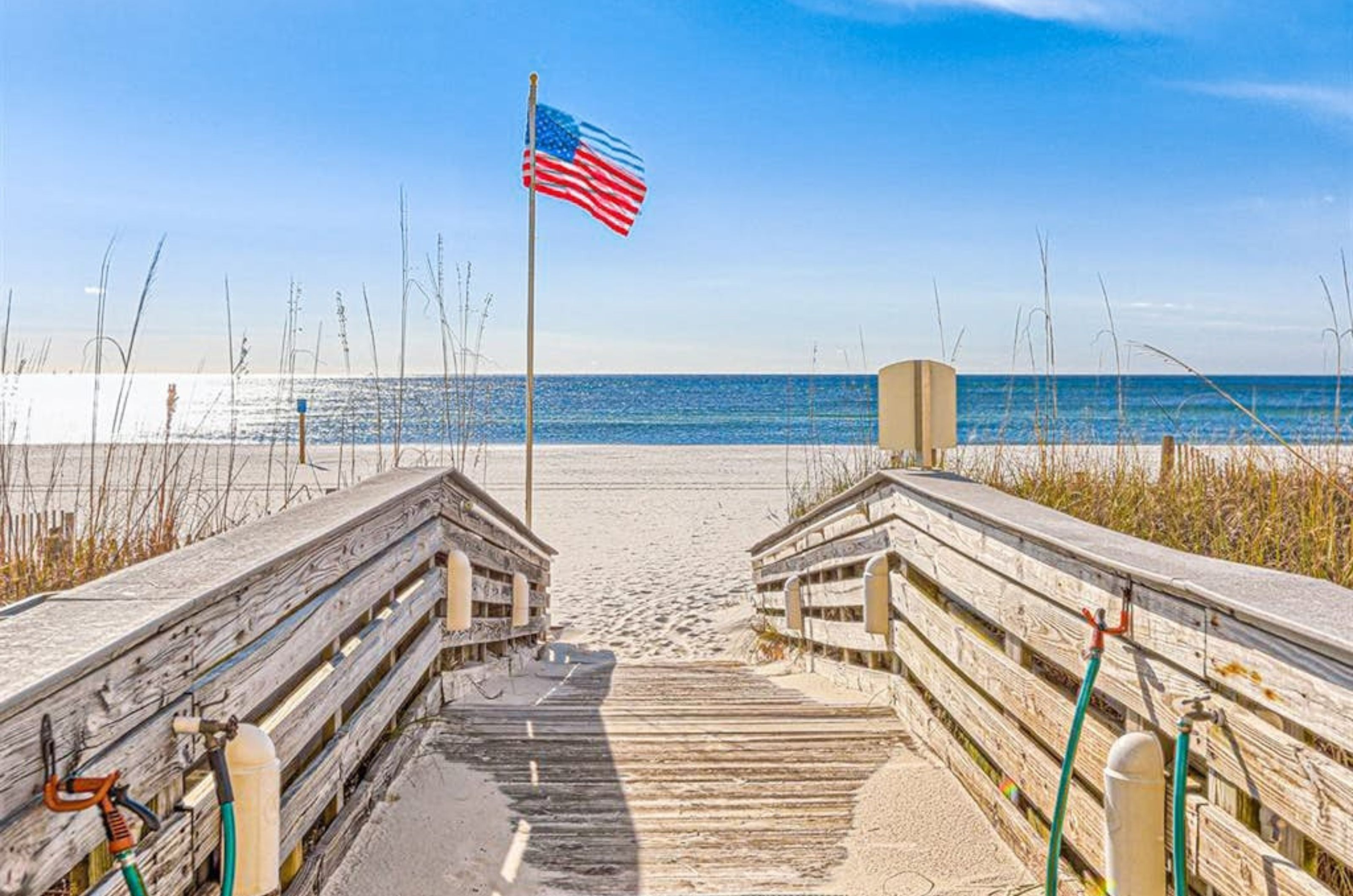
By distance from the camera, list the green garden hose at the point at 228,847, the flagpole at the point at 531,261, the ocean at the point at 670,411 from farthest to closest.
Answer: the flagpole at the point at 531,261, the ocean at the point at 670,411, the green garden hose at the point at 228,847

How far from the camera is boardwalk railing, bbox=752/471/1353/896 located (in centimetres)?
147

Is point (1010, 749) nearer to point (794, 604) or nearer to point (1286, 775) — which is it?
point (1286, 775)

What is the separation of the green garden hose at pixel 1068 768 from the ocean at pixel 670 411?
2173mm

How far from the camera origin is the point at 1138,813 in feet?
5.96

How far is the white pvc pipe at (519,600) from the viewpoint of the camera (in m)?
5.50

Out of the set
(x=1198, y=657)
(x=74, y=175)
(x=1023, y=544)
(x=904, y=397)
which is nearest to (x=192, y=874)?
(x=1198, y=657)

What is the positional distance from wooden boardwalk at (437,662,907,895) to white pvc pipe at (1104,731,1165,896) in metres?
0.91

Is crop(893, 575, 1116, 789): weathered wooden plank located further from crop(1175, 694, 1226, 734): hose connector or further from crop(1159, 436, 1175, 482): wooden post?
crop(1159, 436, 1175, 482): wooden post

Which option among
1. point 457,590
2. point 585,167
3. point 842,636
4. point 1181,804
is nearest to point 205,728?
point 1181,804

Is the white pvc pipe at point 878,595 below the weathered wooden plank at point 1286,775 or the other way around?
below

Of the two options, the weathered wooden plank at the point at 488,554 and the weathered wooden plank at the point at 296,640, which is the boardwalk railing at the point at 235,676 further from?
the weathered wooden plank at the point at 488,554

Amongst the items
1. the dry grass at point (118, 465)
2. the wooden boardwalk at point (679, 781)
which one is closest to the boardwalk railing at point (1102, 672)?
the wooden boardwalk at point (679, 781)

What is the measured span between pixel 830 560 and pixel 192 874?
3971mm

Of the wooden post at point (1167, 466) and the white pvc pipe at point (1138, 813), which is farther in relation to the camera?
the wooden post at point (1167, 466)
